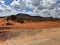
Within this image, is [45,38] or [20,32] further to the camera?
[20,32]

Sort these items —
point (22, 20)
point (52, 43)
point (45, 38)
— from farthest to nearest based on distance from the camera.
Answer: point (22, 20) → point (45, 38) → point (52, 43)

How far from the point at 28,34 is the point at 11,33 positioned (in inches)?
52.7

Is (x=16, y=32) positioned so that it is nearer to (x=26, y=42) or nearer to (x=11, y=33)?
(x=11, y=33)

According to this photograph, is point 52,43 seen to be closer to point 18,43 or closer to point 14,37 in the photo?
point 18,43

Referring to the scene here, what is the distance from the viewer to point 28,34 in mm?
15719

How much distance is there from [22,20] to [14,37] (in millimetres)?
8562

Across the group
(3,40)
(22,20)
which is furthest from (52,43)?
(22,20)

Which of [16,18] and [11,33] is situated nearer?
[11,33]

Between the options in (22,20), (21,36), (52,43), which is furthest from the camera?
(22,20)

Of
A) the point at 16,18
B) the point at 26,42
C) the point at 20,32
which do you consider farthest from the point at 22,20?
the point at 26,42

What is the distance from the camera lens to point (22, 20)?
23547 mm

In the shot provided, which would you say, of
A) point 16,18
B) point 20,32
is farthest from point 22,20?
point 20,32

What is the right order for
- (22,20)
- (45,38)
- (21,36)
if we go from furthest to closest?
(22,20) < (21,36) < (45,38)

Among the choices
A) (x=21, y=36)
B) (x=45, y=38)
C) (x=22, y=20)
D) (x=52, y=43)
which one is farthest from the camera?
(x=22, y=20)
